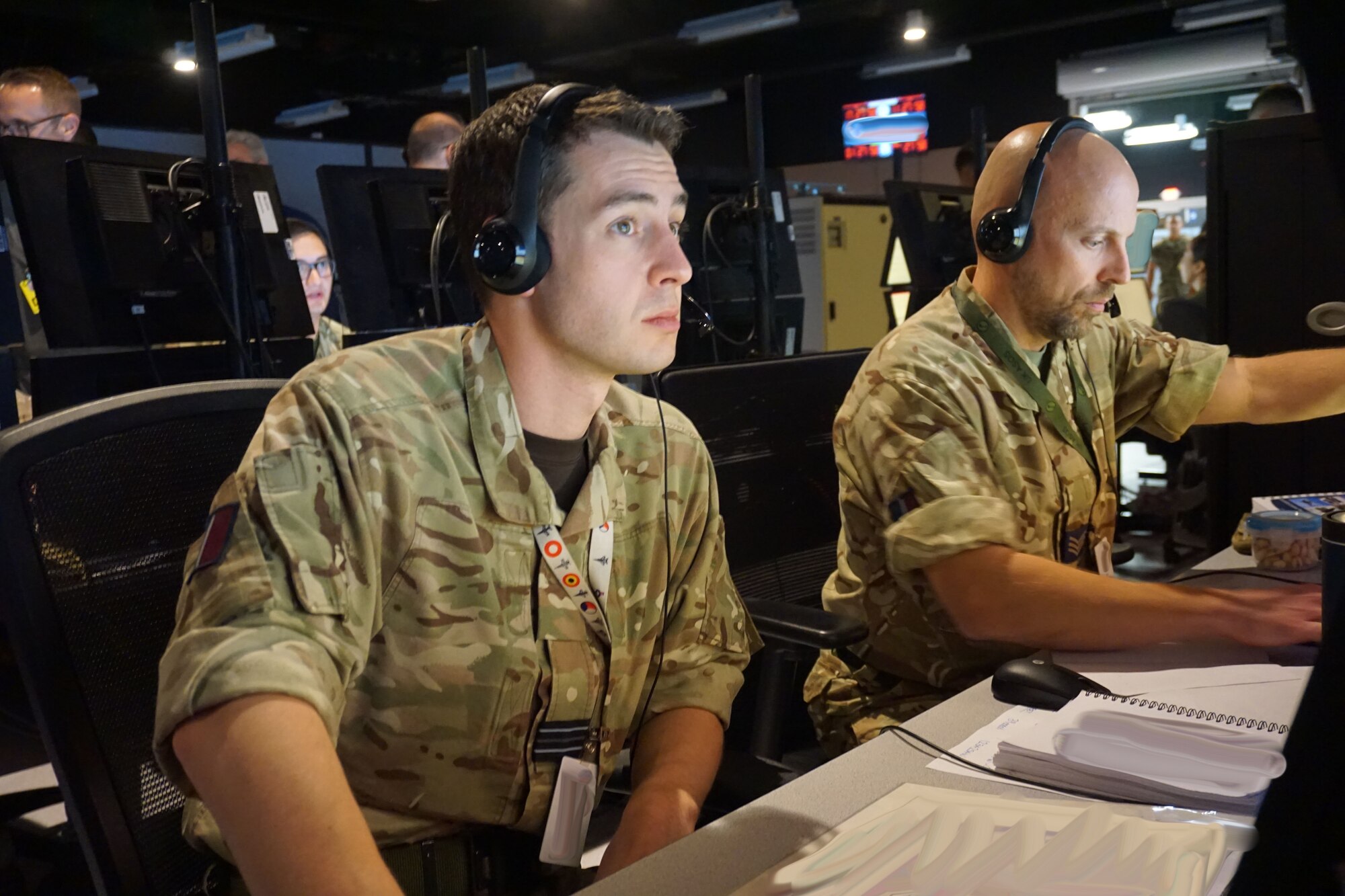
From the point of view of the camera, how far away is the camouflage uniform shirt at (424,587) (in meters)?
0.79

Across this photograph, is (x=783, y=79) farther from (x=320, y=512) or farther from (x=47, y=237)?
(x=320, y=512)

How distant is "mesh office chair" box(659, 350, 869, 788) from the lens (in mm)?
1341

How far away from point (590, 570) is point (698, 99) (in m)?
10.7

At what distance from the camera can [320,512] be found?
2.71 feet

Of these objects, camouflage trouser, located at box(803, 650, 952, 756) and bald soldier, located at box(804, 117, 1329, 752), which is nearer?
bald soldier, located at box(804, 117, 1329, 752)

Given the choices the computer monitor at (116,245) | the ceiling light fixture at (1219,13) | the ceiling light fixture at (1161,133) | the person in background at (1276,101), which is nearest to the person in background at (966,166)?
the person in background at (1276,101)

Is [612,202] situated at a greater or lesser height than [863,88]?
lesser

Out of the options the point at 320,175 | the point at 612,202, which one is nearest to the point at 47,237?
the point at 320,175

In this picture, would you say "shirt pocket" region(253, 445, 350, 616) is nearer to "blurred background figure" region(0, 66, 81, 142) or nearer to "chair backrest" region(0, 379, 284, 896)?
"chair backrest" region(0, 379, 284, 896)

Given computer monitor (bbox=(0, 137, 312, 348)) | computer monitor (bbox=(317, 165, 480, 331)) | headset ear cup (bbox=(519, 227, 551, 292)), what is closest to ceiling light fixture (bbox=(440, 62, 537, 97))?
computer monitor (bbox=(317, 165, 480, 331))

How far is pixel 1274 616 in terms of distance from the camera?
1115mm

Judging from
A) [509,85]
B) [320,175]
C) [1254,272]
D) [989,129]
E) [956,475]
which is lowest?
[956,475]

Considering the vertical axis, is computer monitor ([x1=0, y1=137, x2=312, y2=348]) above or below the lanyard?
above

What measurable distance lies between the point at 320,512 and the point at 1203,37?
8494mm
